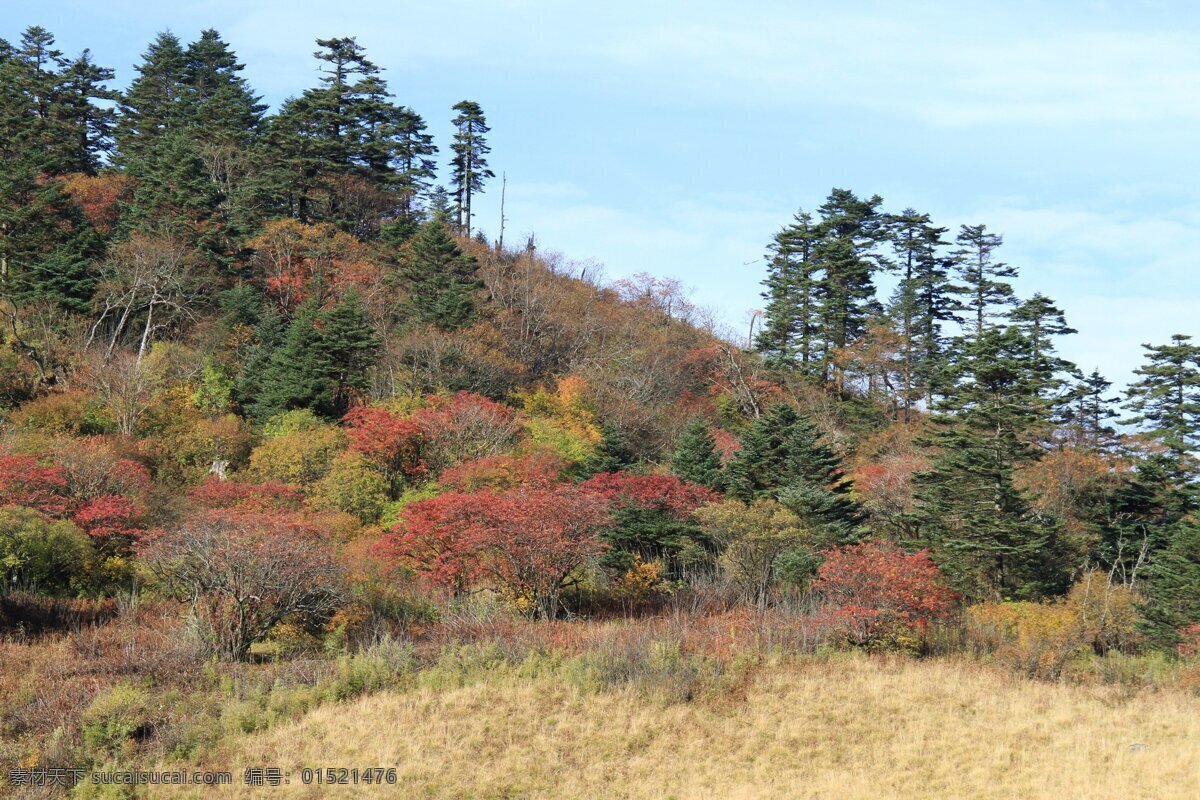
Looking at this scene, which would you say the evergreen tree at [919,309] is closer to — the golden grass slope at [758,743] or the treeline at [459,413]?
the treeline at [459,413]

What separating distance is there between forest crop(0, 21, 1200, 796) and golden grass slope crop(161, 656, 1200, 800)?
1093 millimetres

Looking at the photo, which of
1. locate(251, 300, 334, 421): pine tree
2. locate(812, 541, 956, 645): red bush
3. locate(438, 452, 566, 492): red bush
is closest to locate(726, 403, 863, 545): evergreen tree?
locate(812, 541, 956, 645): red bush

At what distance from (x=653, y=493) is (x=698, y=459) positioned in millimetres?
4700

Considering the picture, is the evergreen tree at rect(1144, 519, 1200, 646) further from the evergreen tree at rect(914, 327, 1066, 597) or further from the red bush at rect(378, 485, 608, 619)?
the red bush at rect(378, 485, 608, 619)

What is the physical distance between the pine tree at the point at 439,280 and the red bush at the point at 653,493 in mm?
12556

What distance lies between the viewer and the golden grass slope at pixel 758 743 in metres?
14.5

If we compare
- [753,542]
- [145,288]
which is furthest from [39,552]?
[145,288]

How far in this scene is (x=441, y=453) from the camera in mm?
31906

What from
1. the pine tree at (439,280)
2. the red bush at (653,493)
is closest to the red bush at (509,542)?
the red bush at (653,493)

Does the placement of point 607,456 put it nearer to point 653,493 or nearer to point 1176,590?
point 653,493

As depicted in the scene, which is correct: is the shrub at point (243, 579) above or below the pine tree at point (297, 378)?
below

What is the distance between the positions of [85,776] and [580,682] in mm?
8077

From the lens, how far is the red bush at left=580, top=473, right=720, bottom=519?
28828mm

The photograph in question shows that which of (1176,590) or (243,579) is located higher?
→ (243,579)
